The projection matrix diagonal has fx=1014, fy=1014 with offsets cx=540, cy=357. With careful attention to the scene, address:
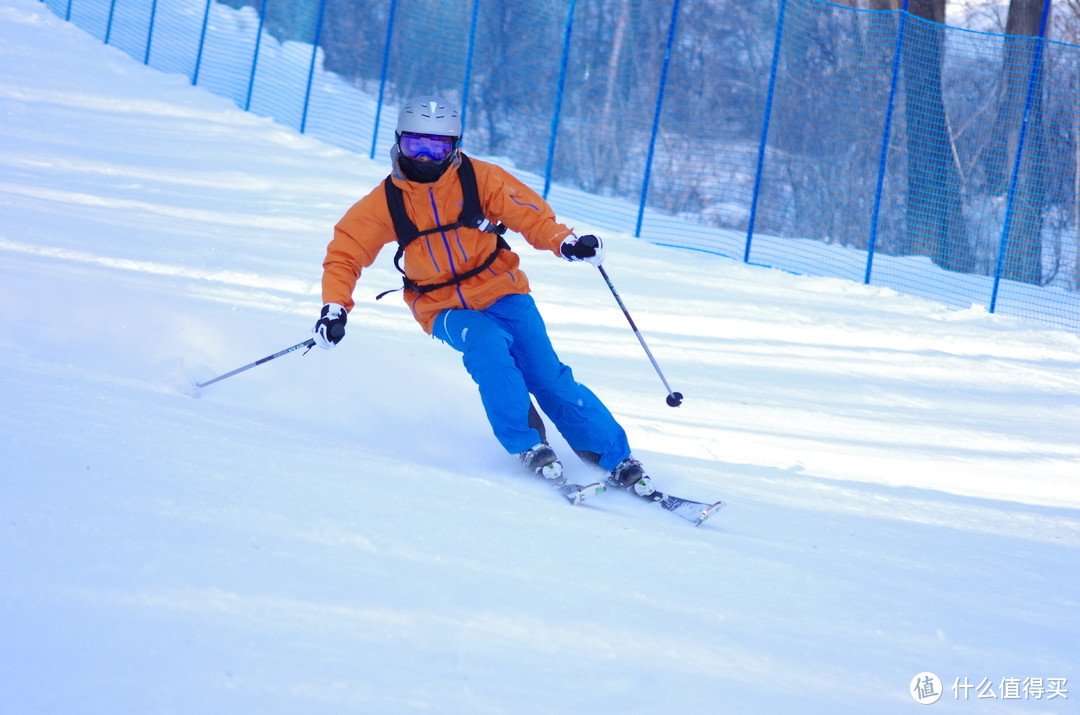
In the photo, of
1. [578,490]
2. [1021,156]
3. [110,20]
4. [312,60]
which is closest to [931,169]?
[1021,156]

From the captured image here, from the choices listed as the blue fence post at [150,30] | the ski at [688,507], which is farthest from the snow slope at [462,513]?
the blue fence post at [150,30]

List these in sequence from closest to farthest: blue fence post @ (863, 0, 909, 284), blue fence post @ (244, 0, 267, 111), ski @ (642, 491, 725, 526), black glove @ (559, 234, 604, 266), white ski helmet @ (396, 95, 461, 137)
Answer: ski @ (642, 491, 725, 526) → white ski helmet @ (396, 95, 461, 137) → black glove @ (559, 234, 604, 266) → blue fence post @ (863, 0, 909, 284) → blue fence post @ (244, 0, 267, 111)

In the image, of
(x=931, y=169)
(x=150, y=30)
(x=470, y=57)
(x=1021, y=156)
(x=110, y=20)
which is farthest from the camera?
(x=110, y=20)

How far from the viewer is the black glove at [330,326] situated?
3893 millimetres

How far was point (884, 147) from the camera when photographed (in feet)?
35.0

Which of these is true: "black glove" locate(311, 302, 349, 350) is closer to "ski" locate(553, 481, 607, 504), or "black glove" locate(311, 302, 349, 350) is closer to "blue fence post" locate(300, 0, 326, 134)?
"ski" locate(553, 481, 607, 504)

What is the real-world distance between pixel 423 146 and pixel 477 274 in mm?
557

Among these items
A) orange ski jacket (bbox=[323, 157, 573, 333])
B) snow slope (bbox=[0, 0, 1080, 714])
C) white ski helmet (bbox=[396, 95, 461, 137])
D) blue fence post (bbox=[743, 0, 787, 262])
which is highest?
blue fence post (bbox=[743, 0, 787, 262])

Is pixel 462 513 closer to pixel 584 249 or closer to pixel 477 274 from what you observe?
pixel 477 274

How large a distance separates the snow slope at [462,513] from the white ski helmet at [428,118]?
1252 mm

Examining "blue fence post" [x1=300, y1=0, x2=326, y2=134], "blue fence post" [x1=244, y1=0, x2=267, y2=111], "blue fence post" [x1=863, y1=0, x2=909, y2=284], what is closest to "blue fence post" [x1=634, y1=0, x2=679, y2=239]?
"blue fence post" [x1=863, y1=0, x2=909, y2=284]

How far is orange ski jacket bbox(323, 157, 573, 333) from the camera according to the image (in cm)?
399

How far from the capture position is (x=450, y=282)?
409 centimetres

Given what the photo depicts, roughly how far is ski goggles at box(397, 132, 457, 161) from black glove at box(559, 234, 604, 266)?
2.04ft
